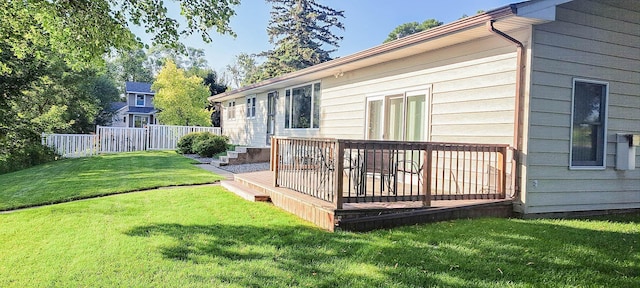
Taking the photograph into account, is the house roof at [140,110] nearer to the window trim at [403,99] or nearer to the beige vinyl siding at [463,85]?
the window trim at [403,99]

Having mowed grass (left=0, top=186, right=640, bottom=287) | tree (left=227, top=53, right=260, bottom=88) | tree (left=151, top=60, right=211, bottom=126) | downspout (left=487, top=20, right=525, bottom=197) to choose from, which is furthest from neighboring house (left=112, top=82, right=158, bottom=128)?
downspout (left=487, top=20, right=525, bottom=197)

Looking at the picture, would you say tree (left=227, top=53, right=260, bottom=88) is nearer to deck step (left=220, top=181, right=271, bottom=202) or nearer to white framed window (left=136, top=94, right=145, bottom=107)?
white framed window (left=136, top=94, right=145, bottom=107)

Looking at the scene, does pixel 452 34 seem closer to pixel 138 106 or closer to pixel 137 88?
pixel 137 88

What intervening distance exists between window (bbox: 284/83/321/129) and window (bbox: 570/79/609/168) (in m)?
6.45

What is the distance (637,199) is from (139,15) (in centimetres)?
897

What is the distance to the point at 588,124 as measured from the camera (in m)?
6.09

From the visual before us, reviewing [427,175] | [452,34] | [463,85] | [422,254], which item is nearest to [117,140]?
[463,85]

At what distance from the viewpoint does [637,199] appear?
22.0ft

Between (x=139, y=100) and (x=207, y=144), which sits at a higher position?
(x=139, y=100)

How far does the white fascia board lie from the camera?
499 cm

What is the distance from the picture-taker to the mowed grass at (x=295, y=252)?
3.47 metres

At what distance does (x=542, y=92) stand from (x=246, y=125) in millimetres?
13202

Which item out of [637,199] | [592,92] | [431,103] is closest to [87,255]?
[431,103]

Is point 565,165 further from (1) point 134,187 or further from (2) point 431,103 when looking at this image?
(1) point 134,187
